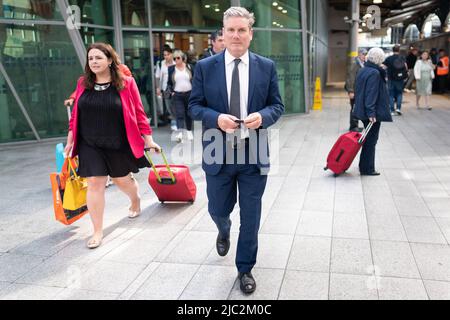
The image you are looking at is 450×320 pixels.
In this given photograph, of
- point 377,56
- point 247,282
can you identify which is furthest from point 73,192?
point 377,56

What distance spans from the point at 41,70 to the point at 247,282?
8037mm

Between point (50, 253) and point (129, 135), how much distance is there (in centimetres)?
127

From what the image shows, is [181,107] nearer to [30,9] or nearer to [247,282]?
[30,9]

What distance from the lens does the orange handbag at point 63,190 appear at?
4.34 metres

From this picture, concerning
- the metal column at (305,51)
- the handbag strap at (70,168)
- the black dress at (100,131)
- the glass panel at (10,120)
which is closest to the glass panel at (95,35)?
the glass panel at (10,120)

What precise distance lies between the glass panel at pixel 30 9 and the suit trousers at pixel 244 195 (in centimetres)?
775

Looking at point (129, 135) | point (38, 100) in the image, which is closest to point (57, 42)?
point (38, 100)

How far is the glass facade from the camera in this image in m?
9.25

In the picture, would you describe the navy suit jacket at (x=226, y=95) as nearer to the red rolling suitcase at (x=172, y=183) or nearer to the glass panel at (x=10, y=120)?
the red rolling suitcase at (x=172, y=183)
